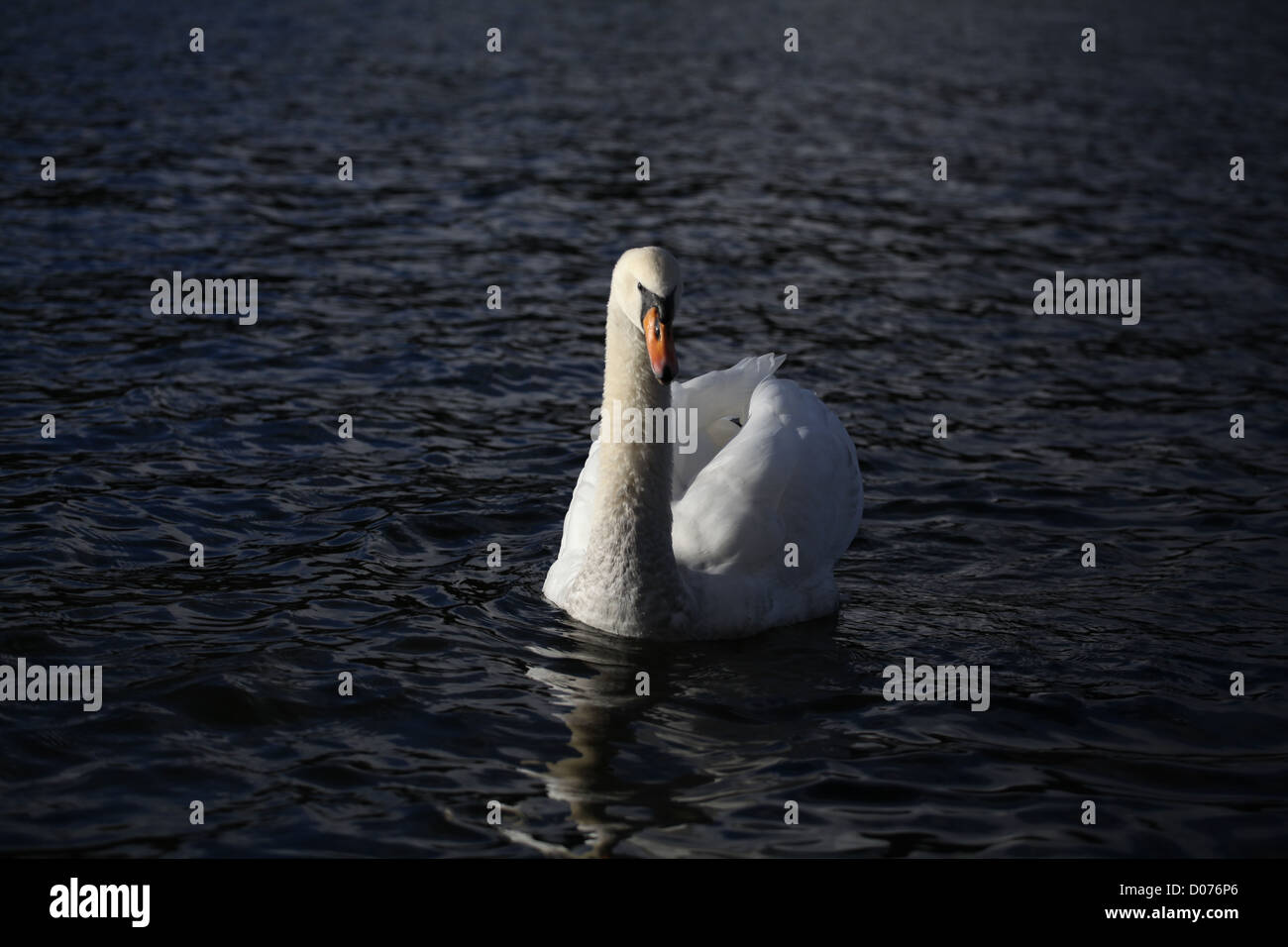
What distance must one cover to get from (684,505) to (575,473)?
2619mm

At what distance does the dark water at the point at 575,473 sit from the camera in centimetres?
659

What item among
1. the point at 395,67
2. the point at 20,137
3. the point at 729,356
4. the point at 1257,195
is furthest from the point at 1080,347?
the point at 395,67

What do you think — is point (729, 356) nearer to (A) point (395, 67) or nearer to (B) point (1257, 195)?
(B) point (1257, 195)

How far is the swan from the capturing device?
25.1 ft

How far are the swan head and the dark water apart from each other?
1.73m

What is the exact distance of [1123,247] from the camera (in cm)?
1728

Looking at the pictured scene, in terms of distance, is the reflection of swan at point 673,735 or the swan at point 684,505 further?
→ the swan at point 684,505
